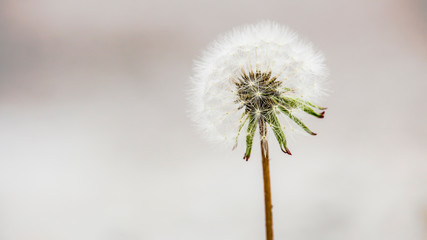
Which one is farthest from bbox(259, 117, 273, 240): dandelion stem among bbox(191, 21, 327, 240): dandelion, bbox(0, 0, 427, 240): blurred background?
bbox(0, 0, 427, 240): blurred background

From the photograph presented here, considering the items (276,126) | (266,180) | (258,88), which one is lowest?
(266,180)

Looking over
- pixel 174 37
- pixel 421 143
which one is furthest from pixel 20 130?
pixel 421 143

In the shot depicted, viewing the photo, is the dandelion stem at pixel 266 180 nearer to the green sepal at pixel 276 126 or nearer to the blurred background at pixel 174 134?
the green sepal at pixel 276 126

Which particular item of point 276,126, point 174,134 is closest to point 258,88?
point 276,126

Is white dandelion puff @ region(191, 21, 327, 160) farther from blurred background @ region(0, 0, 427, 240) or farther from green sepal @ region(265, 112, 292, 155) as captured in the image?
blurred background @ region(0, 0, 427, 240)

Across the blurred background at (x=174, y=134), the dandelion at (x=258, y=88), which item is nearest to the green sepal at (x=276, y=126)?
the dandelion at (x=258, y=88)

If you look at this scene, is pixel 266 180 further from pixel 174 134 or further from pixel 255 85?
pixel 174 134
